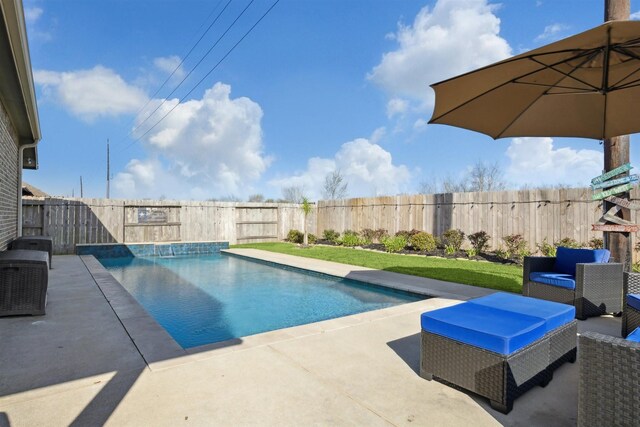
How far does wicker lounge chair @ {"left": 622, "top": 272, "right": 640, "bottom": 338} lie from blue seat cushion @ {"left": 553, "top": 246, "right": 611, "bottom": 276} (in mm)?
1097

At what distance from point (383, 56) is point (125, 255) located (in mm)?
12129

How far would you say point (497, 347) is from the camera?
2.08 meters

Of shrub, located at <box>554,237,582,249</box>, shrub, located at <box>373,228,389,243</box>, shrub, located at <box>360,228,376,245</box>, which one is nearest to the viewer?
shrub, located at <box>554,237,582,249</box>

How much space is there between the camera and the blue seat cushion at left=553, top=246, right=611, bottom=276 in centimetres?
436

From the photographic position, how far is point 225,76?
1611 centimetres

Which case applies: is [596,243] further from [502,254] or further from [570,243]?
[502,254]

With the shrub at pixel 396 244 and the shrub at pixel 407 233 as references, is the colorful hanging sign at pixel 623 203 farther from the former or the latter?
the shrub at pixel 396 244

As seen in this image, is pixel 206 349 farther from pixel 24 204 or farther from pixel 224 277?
pixel 24 204

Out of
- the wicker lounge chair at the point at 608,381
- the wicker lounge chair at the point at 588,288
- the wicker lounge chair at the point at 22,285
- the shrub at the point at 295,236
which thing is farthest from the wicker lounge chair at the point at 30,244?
the shrub at the point at 295,236

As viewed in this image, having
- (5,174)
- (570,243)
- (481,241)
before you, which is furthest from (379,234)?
(5,174)

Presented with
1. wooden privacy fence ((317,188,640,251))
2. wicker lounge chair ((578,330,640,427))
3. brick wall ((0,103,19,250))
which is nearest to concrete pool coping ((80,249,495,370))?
brick wall ((0,103,19,250))

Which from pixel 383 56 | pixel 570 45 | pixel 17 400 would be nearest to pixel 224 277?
pixel 17 400

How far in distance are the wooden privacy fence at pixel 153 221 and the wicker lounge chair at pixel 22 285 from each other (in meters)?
8.59

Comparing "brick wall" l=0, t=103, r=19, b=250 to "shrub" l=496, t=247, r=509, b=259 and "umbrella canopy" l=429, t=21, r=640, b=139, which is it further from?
"shrub" l=496, t=247, r=509, b=259
